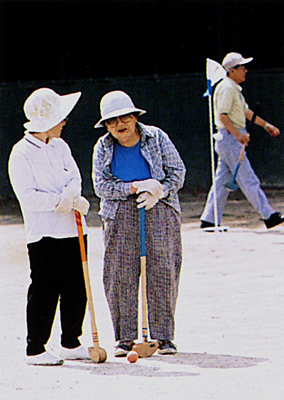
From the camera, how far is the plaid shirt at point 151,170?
16.6ft

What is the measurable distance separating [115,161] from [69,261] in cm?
64

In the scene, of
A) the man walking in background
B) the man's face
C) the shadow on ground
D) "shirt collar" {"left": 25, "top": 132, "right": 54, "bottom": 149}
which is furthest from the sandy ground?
the man's face

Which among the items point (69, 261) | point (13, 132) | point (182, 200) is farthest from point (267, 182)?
point (69, 261)

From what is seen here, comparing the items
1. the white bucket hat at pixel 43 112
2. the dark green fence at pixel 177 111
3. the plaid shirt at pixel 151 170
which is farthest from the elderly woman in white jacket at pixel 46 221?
the dark green fence at pixel 177 111

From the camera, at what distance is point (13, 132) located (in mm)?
14875

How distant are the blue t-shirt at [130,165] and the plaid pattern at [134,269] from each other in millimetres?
130

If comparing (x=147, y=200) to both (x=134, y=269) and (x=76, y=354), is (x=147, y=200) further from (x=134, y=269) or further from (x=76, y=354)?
(x=76, y=354)

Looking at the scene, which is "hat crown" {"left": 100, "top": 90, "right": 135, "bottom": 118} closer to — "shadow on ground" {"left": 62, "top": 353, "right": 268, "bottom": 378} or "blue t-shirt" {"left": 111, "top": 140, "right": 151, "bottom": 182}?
"blue t-shirt" {"left": 111, "top": 140, "right": 151, "bottom": 182}

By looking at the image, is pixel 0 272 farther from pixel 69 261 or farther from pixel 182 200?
pixel 182 200

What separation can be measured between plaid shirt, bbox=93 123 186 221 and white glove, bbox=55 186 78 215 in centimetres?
19

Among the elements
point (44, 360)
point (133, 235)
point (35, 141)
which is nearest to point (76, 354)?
point (44, 360)

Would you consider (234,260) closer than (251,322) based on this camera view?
No

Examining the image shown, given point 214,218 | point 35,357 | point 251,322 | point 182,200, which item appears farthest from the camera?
point 182,200

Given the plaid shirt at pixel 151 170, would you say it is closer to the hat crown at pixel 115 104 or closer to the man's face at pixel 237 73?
the hat crown at pixel 115 104
